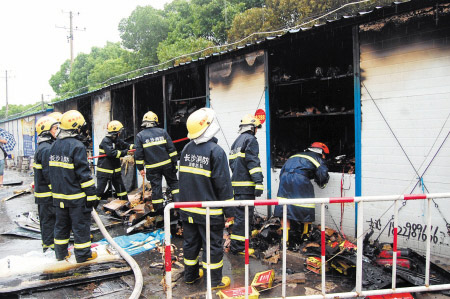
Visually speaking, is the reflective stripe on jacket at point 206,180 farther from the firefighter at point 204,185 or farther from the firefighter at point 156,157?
the firefighter at point 156,157

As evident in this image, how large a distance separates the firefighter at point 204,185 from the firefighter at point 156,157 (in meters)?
2.54

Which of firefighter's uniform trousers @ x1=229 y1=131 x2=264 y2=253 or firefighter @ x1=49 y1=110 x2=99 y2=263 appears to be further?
firefighter's uniform trousers @ x1=229 y1=131 x2=264 y2=253

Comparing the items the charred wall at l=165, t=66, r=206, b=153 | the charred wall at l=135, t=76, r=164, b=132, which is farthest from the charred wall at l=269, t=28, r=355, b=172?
the charred wall at l=135, t=76, r=164, b=132

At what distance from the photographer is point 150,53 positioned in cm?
2972

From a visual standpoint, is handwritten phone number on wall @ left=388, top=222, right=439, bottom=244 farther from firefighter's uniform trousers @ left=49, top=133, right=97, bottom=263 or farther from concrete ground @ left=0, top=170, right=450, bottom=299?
firefighter's uniform trousers @ left=49, top=133, right=97, bottom=263

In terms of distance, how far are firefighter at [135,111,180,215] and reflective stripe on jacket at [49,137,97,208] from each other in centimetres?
191

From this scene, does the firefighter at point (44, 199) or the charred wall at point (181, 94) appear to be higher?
the charred wall at point (181, 94)

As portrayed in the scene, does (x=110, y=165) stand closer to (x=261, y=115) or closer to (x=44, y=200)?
(x=44, y=200)

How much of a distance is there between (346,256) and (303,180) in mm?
1438

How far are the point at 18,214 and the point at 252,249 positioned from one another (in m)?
6.37

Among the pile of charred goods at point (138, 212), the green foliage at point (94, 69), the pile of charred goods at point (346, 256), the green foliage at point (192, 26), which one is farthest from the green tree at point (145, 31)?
the pile of charred goods at point (346, 256)

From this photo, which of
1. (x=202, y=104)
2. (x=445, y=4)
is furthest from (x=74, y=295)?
(x=202, y=104)

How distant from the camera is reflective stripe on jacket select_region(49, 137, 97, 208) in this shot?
467cm

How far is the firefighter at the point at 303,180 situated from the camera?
209 inches
